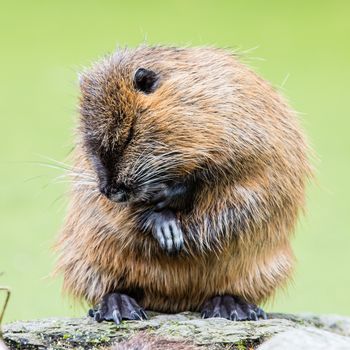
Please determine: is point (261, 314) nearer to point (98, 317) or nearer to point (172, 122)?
→ point (98, 317)

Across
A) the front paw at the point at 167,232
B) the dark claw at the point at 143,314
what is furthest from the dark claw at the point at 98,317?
the front paw at the point at 167,232

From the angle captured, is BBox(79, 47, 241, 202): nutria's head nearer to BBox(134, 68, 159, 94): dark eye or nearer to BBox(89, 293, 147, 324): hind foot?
BBox(134, 68, 159, 94): dark eye

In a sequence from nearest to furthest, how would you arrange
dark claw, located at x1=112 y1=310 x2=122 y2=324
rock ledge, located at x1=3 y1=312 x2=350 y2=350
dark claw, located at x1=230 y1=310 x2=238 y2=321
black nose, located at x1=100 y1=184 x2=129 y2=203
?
rock ledge, located at x1=3 y1=312 x2=350 y2=350 < black nose, located at x1=100 y1=184 x2=129 y2=203 < dark claw, located at x1=112 y1=310 x2=122 y2=324 < dark claw, located at x1=230 y1=310 x2=238 y2=321

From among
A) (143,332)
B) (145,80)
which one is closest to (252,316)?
(143,332)

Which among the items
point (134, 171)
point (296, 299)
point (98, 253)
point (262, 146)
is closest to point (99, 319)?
point (98, 253)

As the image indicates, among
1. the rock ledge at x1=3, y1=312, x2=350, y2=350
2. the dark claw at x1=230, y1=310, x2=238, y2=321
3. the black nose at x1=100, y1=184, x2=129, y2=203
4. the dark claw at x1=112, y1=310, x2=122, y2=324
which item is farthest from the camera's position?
the dark claw at x1=230, y1=310, x2=238, y2=321

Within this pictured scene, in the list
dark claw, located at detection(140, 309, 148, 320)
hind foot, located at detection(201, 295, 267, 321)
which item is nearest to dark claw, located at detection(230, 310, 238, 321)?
hind foot, located at detection(201, 295, 267, 321)

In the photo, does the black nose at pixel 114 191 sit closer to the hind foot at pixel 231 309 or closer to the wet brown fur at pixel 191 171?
the wet brown fur at pixel 191 171
